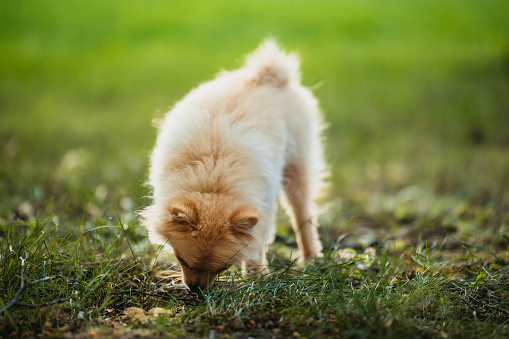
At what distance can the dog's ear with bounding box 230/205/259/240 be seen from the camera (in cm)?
279

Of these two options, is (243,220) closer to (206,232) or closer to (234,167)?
(206,232)

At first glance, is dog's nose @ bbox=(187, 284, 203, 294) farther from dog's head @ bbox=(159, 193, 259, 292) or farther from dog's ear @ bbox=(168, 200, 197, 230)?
dog's ear @ bbox=(168, 200, 197, 230)

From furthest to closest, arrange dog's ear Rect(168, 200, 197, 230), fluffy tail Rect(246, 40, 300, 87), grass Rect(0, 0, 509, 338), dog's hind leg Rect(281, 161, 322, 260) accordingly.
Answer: dog's hind leg Rect(281, 161, 322, 260) < fluffy tail Rect(246, 40, 300, 87) < dog's ear Rect(168, 200, 197, 230) < grass Rect(0, 0, 509, 338)

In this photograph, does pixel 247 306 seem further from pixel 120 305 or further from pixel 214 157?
pixel 214 157

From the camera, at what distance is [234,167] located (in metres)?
3.10

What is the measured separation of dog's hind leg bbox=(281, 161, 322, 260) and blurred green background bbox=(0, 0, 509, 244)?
1.81 metres

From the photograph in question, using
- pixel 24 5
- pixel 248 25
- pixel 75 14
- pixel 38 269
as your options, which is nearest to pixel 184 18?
pixel 248 25

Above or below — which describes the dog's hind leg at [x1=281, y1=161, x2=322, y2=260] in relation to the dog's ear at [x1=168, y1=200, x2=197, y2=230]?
below

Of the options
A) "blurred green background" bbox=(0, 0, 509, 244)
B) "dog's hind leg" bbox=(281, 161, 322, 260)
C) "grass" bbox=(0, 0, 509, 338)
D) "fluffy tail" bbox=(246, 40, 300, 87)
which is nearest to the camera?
"grass" bbox=(0, 0, 509, 338)

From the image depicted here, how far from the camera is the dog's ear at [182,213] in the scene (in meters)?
2.77

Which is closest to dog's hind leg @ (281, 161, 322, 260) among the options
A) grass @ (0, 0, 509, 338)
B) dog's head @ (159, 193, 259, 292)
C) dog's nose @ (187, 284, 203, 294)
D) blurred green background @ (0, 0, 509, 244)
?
grass @ (0, 0, 509, 338)

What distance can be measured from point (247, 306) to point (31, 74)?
9.92 meters

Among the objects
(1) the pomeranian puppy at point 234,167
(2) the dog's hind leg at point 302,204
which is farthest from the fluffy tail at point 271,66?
(2) the dog's hind leg at point 302,204

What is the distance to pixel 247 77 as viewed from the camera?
411cm
